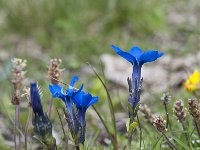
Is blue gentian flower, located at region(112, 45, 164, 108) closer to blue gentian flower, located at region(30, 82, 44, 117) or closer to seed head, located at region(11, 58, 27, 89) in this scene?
blue gentian flower, located at region(30, 82, 44, 117)

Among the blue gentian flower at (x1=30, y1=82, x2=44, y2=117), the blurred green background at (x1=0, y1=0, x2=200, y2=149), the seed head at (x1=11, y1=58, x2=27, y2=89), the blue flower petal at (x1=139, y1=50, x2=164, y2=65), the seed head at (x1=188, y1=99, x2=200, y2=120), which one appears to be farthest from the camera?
the blurred green background at (x1=0, y1=0, x2=200, y2=149)

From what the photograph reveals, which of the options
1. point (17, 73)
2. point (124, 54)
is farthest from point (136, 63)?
point (17, 73)

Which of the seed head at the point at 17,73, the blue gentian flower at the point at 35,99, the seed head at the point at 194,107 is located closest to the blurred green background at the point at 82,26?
the seed head at the point at 17,73

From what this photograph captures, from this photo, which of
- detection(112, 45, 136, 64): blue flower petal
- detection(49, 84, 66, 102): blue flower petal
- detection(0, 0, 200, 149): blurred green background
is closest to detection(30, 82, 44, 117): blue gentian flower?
detection(49, 84, 66, 102): blue flower petal

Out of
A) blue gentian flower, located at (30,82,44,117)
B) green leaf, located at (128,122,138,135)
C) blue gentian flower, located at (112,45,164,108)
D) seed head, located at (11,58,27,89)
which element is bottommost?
green leaf, located at (128,122,138,135)

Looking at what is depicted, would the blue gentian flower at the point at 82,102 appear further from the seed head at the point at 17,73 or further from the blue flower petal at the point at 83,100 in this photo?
the seed head at the point at 17,73
